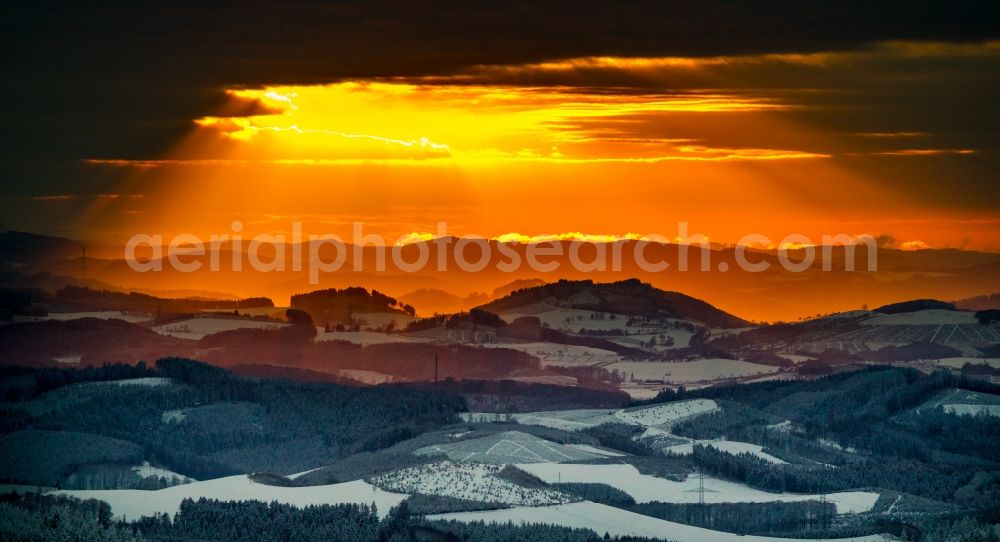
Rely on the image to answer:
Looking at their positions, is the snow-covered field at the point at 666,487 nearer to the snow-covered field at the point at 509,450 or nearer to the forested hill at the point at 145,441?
the snow-covered field at the point at 509,450

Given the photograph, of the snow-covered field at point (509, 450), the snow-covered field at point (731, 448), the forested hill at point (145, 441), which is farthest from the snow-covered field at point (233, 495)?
the snow-covered field at point (731, 448)

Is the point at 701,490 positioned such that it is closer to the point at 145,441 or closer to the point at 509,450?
the point at 509,450

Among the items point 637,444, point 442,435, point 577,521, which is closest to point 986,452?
point 637,444

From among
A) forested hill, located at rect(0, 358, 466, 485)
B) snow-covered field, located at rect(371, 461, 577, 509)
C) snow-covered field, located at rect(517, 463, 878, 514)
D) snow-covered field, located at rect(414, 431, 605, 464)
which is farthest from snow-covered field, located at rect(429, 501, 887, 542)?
forested hill, located at rect(0, 358, 466, 485)

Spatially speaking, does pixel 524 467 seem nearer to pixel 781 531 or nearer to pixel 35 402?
pixel 781 531

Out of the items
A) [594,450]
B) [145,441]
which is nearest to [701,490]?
[594,450]

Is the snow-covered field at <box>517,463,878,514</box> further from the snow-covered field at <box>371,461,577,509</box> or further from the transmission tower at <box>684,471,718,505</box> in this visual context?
the snow-covered field at <box>371,461,577,509</box>
